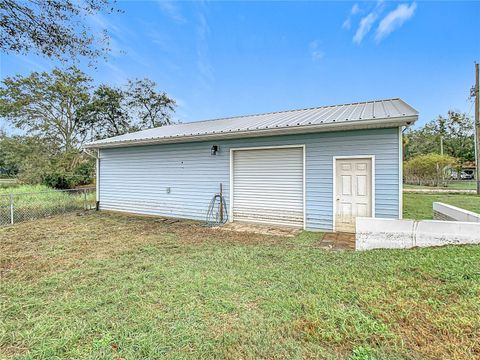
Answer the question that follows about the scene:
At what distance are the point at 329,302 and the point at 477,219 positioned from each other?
3806 mm

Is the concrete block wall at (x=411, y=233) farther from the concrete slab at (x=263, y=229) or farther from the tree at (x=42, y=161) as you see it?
the tree at (x=42, y=161)

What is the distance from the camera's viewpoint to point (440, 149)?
30.1 metres

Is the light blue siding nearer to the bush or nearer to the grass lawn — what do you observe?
the grass lawn

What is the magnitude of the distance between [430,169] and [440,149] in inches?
480

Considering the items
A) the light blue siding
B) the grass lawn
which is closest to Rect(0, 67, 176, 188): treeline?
the light blue siding

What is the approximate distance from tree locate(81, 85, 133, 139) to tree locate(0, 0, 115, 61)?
15.5 m

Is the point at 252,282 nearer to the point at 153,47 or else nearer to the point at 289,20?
the point at 289,20

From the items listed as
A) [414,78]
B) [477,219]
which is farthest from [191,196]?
[414,78]

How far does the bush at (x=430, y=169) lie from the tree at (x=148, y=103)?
75.3 feet

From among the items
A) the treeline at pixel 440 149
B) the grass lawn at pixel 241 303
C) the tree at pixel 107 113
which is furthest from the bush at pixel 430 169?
the tree at pixel 107 113

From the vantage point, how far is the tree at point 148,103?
2130cm

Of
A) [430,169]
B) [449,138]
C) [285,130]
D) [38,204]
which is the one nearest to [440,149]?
[449,138]

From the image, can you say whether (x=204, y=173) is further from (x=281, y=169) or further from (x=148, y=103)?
(x=148, y=103)

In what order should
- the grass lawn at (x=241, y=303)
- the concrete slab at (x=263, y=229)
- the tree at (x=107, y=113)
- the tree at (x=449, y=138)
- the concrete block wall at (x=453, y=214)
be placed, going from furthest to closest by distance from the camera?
the tree at (x=449, y=138)
the tree at (x=107, y=113)
the concrete slab at (x=263, y=229)
the concrete block wall at (x=453, y=214)
the grass lawn at (x=241, y=303)
